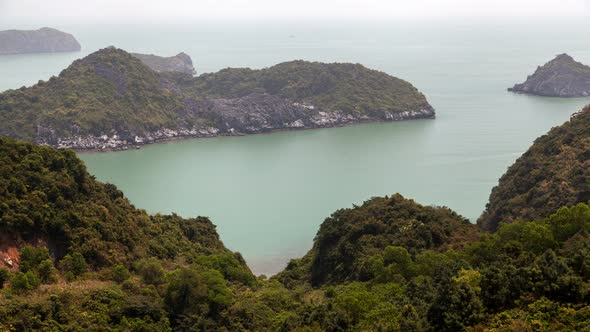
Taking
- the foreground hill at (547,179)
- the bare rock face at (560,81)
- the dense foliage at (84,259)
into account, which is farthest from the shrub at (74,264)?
the bare rock face at (560,81)

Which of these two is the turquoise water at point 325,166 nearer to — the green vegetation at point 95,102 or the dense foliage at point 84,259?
the green vegetation at point 95,102

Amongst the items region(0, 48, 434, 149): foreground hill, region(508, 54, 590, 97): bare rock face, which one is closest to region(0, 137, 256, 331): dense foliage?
region(0, 48, 434, 149): foreground hill

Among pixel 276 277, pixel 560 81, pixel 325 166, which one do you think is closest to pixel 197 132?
pixel 325 166

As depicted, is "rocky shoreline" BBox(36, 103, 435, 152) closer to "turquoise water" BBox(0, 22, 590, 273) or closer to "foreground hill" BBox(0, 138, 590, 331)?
"turquoise water" BBox(0, 22, 590, 273)

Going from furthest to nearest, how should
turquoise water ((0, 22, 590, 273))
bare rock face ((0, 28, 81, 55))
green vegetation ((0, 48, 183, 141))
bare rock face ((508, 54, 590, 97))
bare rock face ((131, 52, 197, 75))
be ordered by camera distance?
bare rock face ((0, 28, 81, 55)), bare rock face ((131, 52, 197, 75)), bare rock face ((508, 54, 590, 97)), green vegetation ((0, 48, 183, 141)), turquoise water ((0, 22, 590, 273))

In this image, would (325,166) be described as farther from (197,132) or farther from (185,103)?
(185,103)

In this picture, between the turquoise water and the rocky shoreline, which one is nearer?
the turquoise water

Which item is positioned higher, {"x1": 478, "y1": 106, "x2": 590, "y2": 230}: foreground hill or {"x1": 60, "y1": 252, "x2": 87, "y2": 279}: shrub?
{"x1": 478, "y1": 106, "x2": 590, "y2": 230}: foreground hill
